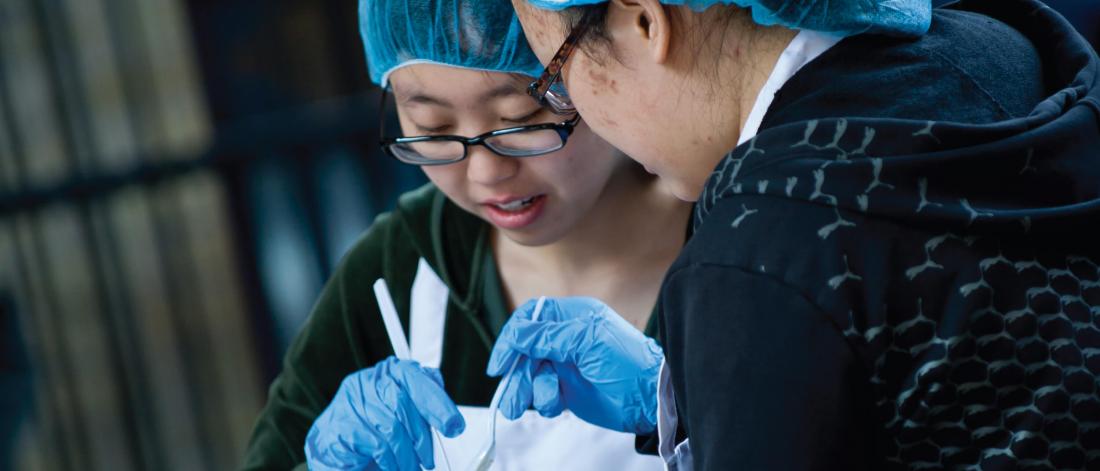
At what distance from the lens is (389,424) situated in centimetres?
144

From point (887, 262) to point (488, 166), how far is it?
2.49ft

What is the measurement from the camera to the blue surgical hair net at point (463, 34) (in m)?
1.48

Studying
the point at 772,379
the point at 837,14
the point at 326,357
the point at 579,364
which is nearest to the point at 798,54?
the point at 837,14

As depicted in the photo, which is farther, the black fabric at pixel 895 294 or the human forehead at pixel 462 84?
the human forehead at pixel 462 84

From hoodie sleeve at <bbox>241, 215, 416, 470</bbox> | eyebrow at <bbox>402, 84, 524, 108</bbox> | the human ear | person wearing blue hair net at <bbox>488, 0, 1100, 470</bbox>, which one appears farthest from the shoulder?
hoodie sleeve at <bbox>241, 215, 416, 470</bbox>

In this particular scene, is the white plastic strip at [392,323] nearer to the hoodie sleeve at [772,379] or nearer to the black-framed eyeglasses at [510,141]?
the black-framed eyeglasses at [510,141]

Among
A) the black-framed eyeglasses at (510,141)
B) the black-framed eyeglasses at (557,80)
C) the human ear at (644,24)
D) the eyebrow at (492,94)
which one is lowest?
the black-framed eyeglasses at (510,141)

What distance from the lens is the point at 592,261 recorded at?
1.76 metres

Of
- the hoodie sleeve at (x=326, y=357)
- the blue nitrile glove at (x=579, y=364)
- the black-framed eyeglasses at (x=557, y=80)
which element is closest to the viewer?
the black-framed eyeglasses at (x=557, y=80)

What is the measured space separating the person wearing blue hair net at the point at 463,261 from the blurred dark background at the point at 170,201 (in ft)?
4.80

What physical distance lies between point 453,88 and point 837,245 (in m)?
0.76

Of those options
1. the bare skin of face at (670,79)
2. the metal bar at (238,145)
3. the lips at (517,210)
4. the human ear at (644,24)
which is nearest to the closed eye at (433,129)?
the lips at (517,210)

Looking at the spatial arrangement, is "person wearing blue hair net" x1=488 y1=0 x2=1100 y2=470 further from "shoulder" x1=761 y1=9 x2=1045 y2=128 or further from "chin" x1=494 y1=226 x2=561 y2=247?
"chin" x1=494 y1=226 x2=561 y2=247

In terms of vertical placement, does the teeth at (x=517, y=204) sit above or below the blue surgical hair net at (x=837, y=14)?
below
